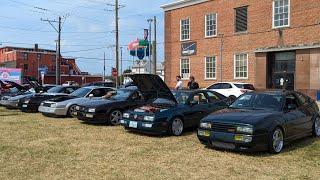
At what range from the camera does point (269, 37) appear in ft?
99.8

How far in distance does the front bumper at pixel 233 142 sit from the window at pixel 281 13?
71.1 ft

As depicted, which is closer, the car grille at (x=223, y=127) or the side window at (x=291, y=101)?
the car grille at (x=223, y=127)

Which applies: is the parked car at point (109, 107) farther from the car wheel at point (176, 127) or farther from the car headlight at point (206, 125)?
the car headlight at point (206, 125)

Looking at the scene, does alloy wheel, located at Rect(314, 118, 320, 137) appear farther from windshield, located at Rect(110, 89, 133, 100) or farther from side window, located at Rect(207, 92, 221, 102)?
windshield, located at Rect(110, 89, 133, 100)

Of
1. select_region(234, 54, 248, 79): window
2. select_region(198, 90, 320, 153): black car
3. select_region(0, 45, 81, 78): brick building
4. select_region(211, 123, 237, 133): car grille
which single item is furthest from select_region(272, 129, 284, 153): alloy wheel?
select_region(0, 45, 81, 78): brick building

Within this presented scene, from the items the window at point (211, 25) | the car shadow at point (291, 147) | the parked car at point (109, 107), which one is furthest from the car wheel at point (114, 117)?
the window at point (211, 25)

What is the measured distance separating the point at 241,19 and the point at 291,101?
902 inches

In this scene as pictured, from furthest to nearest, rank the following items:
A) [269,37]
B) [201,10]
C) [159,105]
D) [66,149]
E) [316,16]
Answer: [201,10] < [269,37] < [316,16] < [159,105] < [66,149]

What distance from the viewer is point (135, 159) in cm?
888

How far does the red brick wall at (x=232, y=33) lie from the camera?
1109 inches

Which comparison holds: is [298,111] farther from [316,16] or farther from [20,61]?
[20,61]

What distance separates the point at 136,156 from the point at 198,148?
170 cm

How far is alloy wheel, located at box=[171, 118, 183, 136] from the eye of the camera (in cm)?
1225

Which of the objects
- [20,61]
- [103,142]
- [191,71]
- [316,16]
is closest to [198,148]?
[103,142]
